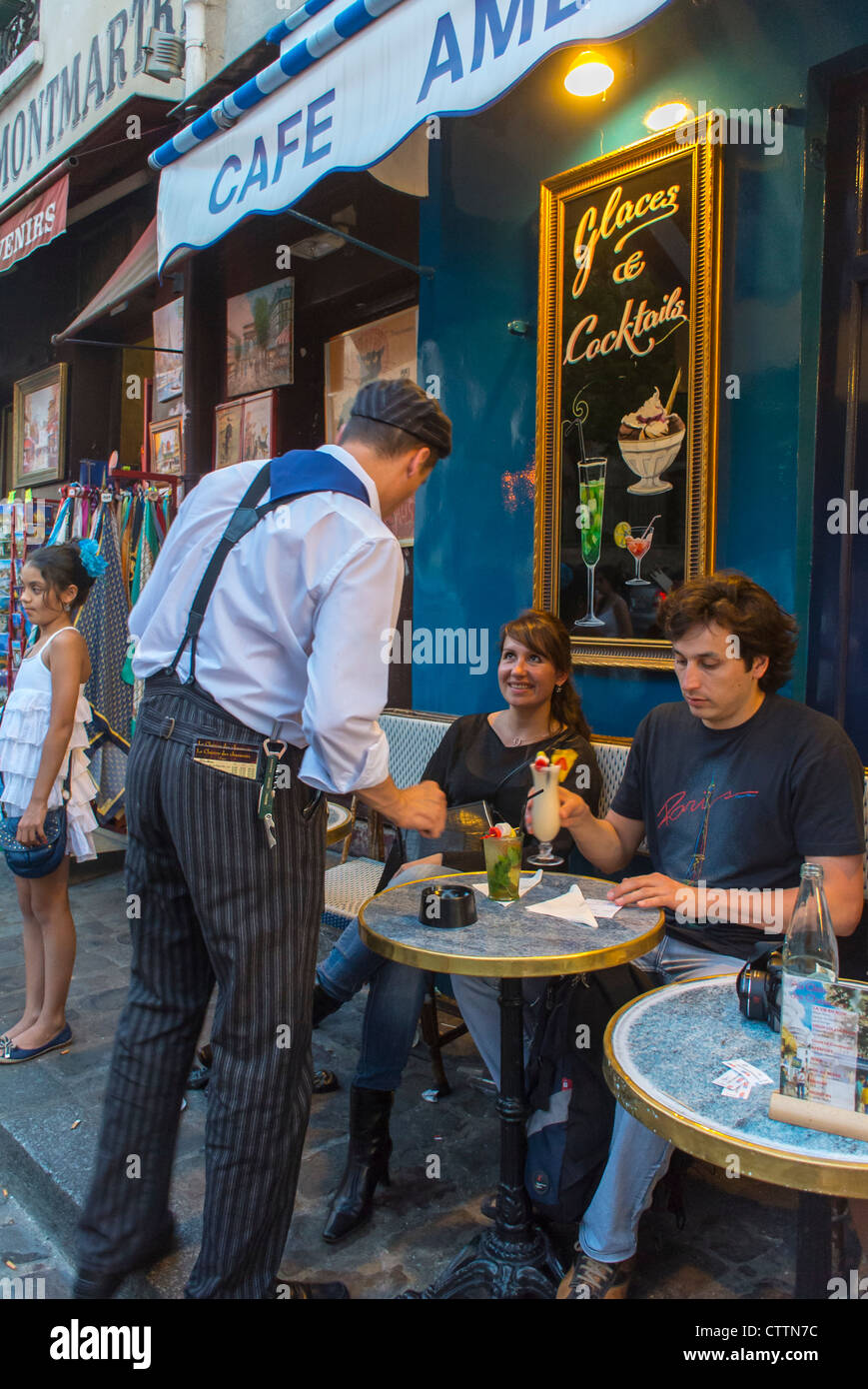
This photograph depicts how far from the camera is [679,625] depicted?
245 cm

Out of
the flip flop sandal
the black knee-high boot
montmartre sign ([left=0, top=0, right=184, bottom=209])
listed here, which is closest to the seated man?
the black knee-high boot

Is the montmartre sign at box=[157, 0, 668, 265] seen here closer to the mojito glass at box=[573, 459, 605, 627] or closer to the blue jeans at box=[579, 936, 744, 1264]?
the mojito glass at box=[573, 459, 605, 627]

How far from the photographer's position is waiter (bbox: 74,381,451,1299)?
1.86 metres

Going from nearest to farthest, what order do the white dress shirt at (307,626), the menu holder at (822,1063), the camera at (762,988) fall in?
the menu holder at (822,1063), the camera at (762,988), the white dress shirt at (307,626)

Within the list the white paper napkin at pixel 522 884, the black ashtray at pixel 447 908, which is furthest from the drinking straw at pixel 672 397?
the black ashtray at pixel 447 908

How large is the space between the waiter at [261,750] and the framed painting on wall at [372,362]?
111 inches

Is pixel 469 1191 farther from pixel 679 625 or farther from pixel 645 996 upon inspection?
pixel 679 625

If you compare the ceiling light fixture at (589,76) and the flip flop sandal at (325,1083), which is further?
the ceiling light fixture at (589,76)

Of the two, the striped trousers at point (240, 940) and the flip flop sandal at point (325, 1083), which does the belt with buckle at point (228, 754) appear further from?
the flip flop sandal at point (325, 1083)

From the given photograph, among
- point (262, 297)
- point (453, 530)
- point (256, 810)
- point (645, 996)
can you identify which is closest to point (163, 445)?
point (262, 297)

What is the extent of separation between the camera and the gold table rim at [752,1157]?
1237 mm

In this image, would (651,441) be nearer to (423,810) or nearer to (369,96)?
(369,96)

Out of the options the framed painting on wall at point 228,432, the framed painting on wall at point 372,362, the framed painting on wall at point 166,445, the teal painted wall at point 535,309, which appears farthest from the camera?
the framed painting on wall at point 166,445

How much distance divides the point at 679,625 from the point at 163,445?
5218 millimetres
